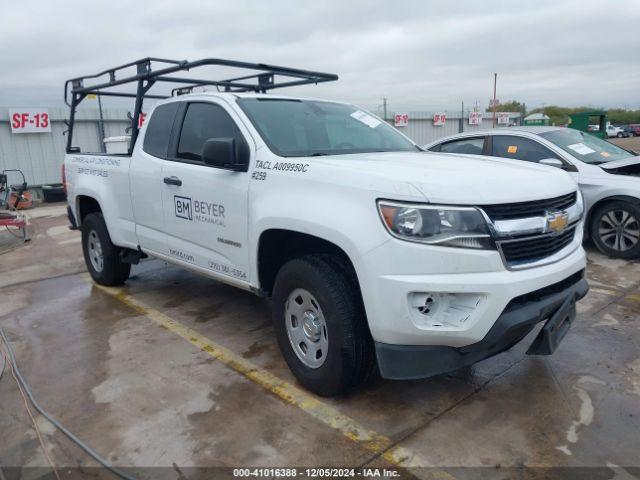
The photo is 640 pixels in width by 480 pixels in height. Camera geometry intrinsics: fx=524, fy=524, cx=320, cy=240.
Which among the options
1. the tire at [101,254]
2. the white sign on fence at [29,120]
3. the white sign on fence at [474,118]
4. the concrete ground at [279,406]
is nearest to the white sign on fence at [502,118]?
the white sign on fence at [474,118]

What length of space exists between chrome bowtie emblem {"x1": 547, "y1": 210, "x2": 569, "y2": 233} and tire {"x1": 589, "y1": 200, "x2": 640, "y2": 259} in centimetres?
374

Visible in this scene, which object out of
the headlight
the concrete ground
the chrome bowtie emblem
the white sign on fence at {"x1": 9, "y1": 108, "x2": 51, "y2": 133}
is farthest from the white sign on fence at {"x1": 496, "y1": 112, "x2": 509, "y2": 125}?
the headlight

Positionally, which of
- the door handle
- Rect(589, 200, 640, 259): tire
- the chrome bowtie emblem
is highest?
the door handle

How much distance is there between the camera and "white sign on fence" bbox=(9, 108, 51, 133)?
13938 millimetres

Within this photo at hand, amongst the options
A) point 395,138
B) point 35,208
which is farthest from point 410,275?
point 35,208

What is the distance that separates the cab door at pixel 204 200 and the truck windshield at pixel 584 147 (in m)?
4.69

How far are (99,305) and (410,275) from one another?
153 inches

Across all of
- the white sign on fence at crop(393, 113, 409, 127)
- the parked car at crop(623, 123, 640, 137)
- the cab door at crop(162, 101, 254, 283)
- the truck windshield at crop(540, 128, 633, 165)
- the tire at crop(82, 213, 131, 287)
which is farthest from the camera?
the parked car at crop(623, 123, 640, 137)

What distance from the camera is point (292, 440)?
2.90m

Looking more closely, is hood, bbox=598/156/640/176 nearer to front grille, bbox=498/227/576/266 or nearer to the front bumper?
front grille, bbox=498/227/576/266

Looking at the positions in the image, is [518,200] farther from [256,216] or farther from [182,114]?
[182,114]

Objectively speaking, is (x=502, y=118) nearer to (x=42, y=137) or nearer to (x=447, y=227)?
(x=42, y=137)

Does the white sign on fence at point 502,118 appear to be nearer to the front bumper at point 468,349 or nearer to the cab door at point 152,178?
the cab door at point 152,178

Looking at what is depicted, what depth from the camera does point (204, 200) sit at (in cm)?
396
